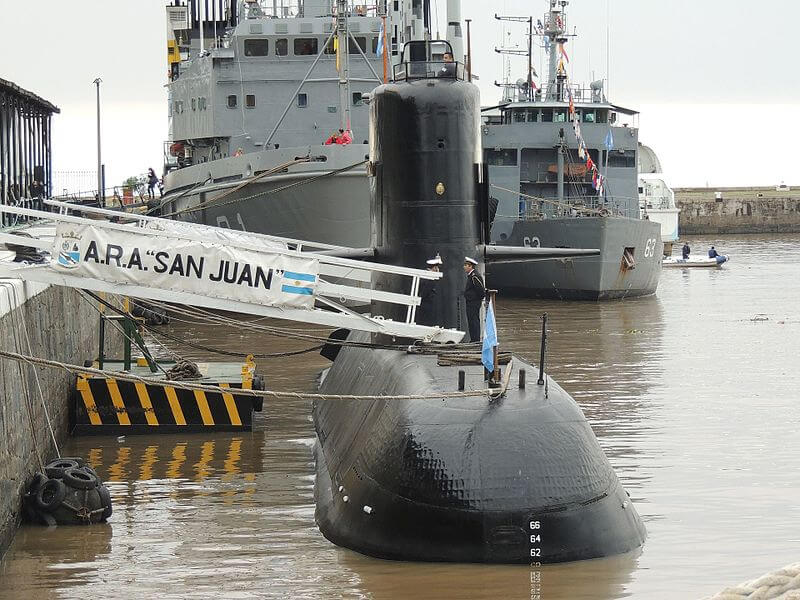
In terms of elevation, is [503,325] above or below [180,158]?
below

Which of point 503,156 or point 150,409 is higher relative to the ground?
point 503,156

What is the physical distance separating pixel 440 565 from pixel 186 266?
11.2ft

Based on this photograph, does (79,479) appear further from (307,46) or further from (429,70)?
(307,46)

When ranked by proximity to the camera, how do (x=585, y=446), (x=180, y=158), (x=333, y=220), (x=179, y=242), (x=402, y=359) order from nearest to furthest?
1. (x=585, y=446)
2. (x=179, y=242)
3. (x=402, y=359)
4. (x=333, y=220)
5. (x=180, y=158)

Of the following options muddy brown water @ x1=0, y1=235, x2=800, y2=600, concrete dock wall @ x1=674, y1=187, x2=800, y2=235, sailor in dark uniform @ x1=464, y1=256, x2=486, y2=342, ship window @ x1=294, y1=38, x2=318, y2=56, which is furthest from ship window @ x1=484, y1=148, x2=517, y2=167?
concrete dock wall @ x1=674, y1=187, x2=800, y2=235

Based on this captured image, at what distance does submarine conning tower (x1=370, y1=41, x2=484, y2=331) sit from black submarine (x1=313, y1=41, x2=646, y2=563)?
0.01 meters

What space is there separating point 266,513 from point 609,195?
99.1 ft

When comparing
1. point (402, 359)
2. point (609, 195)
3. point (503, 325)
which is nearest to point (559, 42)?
point (609, 195)

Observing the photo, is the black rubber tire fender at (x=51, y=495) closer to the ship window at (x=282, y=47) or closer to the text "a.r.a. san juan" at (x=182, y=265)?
the text "a.r.a. san juan" at (x=182, y=265)

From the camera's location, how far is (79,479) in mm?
10562

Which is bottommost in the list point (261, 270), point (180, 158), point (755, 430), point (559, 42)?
point (755, 430)

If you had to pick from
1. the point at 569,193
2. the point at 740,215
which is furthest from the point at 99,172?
the point at 740,215

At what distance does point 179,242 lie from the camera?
408 inches

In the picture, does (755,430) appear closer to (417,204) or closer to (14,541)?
(417,204)
